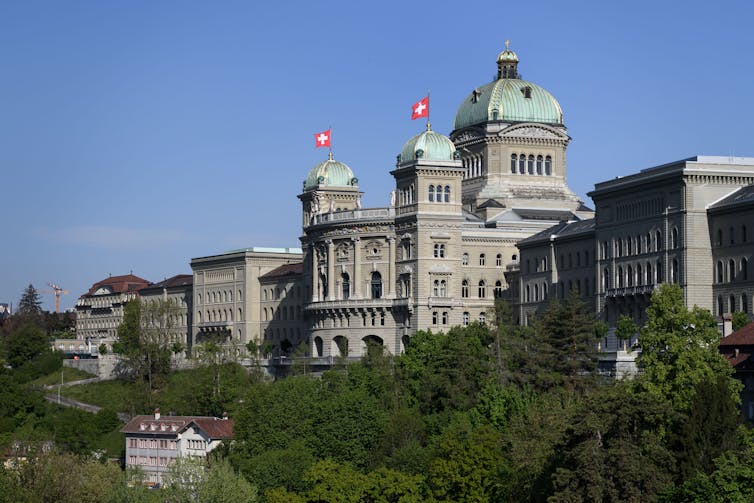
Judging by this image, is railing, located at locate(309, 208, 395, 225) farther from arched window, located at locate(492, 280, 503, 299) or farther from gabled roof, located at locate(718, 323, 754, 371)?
gabled roof, located at locate(718, 323, 754, 371)

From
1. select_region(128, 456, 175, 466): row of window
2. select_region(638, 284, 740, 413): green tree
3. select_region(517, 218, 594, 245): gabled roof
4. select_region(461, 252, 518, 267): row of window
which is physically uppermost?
select_region(517, 218, 594, 245): gabled roof

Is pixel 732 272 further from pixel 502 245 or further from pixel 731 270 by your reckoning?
pixel 502 245

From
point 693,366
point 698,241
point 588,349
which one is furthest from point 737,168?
point 693,366

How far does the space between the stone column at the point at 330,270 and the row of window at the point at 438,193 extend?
12444 millimetres

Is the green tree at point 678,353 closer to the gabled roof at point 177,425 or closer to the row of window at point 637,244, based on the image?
the row of window at point 637,244

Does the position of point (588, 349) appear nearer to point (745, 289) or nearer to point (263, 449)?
point (745, 289)

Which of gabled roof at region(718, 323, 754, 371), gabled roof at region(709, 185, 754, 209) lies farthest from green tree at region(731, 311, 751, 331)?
gabled roof at region(718, 323, 754, 371)

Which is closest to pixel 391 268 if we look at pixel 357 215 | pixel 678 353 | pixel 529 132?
pixel 357 215

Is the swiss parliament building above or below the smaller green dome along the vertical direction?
below

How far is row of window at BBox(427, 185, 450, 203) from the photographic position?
6969 inches

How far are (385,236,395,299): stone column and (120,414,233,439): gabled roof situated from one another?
2931 centimetres

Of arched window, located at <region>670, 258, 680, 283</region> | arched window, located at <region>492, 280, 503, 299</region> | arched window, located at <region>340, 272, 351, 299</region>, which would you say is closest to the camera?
arched window, located at <region>670, 258, 680, 283</region>

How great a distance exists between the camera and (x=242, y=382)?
564ft

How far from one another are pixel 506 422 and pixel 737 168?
3470 cm
